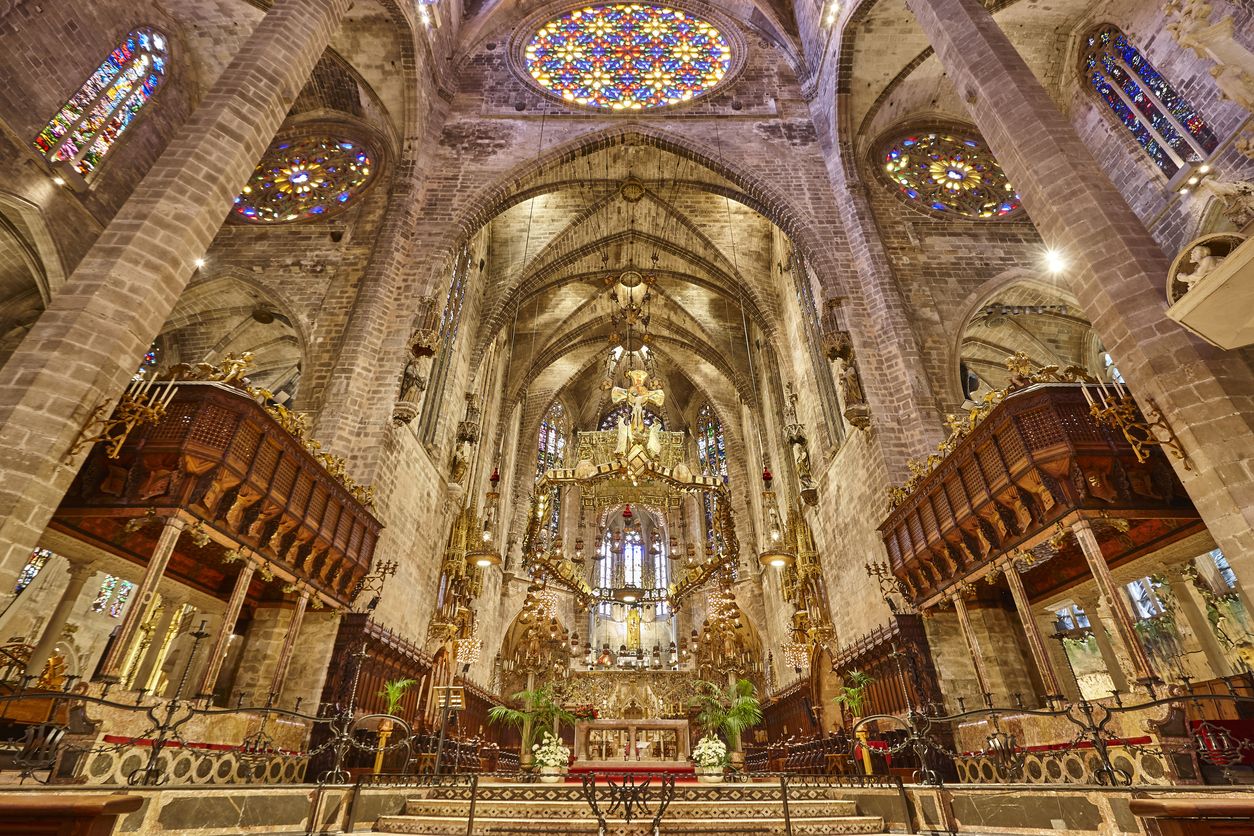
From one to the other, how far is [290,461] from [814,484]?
12.1 metres

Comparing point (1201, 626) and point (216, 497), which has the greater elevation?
point (216, 497)

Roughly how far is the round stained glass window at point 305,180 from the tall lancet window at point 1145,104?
1735 centimetres

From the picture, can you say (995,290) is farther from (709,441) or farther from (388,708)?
(709,441)

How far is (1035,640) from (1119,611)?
1.49 m

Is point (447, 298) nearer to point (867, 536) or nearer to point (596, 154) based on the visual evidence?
point (596, 154)

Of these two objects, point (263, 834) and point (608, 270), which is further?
point (608, 270)

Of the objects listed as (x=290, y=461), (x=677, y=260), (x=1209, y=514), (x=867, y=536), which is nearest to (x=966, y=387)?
(x=867, y=536)

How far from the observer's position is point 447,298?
1566cm

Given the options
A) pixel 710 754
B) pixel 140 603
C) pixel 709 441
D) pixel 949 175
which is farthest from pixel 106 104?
pixel 709 441

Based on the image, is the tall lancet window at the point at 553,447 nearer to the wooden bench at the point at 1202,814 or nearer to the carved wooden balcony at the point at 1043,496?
the carved wooden balcony at the point at 1043,496

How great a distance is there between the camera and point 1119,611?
19.7 feet

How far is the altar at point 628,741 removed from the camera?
1146 cm

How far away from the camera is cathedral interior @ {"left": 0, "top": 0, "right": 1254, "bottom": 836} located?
18.7 ft

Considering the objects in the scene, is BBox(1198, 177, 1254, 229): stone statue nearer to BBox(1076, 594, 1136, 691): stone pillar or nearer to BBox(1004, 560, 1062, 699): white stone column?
BBox(1004, 560, 1062, 699): white stone column
